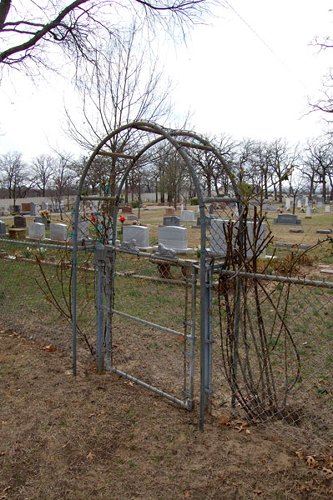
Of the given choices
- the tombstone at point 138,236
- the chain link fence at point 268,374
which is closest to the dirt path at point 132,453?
the chain link fence at point 268,374

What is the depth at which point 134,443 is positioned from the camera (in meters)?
2.79

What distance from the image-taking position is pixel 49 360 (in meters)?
4.29

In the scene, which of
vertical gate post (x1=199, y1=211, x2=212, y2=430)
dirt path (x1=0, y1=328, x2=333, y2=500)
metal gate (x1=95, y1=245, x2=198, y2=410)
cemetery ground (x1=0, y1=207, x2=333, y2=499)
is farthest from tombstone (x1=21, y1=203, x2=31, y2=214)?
vertical gate post (x1=199, y1=211, x2=212, y2=430)

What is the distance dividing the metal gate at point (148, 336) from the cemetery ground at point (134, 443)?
0.17 feet

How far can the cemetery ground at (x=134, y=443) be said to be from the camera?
2.38 m

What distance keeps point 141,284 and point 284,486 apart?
17.9 feet

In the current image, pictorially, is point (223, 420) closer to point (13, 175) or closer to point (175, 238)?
point (175, 238)

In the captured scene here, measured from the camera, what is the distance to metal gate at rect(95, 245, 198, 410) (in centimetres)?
320

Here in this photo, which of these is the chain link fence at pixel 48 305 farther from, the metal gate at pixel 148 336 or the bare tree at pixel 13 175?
the bare tree at pixel 13 175

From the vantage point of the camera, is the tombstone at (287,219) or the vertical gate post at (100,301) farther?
the tombstone at (287,219)

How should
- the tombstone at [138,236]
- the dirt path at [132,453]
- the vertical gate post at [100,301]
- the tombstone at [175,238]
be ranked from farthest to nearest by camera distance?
1. the tombstone at [138,236]
2. the tombstone at [175,238]
3. the vertical gate post at [100,301]
4. the dirt path at [132,453]

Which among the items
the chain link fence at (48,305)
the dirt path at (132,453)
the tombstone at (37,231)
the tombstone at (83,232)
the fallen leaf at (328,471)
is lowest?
the dirt path at (132,453)

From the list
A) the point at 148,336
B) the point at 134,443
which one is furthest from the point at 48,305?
the point at 134,443

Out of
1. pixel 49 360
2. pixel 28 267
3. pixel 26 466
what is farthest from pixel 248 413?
pixel 28 267
